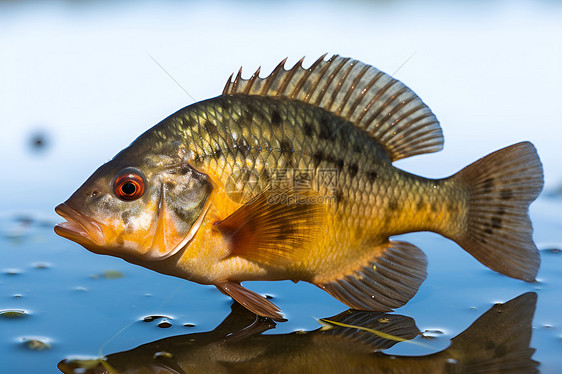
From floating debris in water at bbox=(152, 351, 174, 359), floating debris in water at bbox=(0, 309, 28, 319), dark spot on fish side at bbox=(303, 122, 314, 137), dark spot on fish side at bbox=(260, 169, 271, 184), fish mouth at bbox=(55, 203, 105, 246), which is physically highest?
dark spot on fish side at bbox=(303, 122, 314, 137)

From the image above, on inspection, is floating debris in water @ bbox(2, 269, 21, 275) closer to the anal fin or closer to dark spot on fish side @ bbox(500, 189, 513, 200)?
the anal fin

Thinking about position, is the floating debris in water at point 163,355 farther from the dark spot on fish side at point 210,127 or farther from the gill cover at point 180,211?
the dark spot on fish side at point 210,127

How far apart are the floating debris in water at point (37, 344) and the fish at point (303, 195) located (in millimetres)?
673

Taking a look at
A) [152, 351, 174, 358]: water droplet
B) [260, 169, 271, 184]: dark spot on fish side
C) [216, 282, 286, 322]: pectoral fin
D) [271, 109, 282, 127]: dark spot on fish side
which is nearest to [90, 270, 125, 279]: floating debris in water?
[216, 282, 286, 322]: pectoral fin

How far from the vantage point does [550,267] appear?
5.76m

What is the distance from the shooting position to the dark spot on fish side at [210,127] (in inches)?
187

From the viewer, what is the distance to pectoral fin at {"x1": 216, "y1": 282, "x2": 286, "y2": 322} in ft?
15.1

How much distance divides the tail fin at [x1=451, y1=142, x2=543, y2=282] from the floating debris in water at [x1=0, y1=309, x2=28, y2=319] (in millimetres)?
3309

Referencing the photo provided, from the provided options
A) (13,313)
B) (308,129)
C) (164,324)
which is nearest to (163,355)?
(164,324)

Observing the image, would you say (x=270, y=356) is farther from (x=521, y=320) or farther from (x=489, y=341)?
(x=521, y=320)

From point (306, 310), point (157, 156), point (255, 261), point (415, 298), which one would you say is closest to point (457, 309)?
point (415, 298)

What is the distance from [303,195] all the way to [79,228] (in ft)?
5.12

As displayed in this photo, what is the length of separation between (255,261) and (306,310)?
54cm

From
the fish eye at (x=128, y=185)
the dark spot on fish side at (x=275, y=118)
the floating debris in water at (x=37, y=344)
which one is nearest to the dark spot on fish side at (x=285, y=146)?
the dark spot on fish side at (x=275, y=118)
